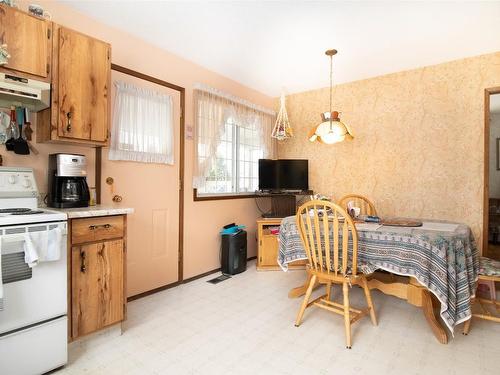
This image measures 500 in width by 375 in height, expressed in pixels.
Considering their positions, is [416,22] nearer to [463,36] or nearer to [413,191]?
[463,36]

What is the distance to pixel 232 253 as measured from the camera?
340 cm

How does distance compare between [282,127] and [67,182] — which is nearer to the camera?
[67,182]

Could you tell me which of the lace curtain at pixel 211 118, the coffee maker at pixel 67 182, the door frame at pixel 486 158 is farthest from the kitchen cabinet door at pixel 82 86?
the door frame at pixel 486 158

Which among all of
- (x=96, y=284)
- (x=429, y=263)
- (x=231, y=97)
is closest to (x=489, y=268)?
(x=429, y=263)

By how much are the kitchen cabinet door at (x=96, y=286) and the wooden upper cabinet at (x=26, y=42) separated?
3.82 ft

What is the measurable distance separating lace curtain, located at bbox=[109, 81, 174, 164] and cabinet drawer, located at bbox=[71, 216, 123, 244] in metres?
0.77

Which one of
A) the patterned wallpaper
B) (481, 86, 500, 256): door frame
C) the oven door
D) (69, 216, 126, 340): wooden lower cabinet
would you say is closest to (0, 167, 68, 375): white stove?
the oven door

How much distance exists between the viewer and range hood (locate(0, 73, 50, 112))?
165cm

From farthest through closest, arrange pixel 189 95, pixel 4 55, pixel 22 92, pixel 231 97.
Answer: pixel 231 97, pixel 189 95, pixel 22 92, pixel 4 55

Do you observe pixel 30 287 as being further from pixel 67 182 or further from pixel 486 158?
pixel 486 158

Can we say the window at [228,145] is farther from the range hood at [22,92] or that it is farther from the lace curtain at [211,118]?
the range hood at [22,92]

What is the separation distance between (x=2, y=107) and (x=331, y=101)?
3626 millimetres

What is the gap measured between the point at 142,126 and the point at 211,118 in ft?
3.03

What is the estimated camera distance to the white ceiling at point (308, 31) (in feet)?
7.25
